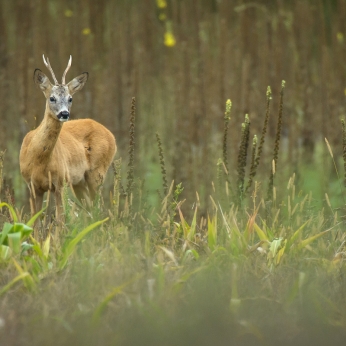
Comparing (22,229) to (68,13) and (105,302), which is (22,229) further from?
(68,13)

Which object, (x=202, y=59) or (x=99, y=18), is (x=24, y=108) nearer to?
(x=99, y=18)

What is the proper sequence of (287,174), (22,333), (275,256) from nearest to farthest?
(22,333), (275,256), (287,174)

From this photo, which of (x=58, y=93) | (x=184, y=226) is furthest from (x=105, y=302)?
(x=58, y=93)

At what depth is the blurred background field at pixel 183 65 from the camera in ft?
26.2

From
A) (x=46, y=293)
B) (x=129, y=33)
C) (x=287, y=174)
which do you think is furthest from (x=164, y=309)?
(x=129, y=33)

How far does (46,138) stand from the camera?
6.62m

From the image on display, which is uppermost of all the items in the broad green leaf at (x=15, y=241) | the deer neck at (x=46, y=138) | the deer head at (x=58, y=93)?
the deer head at (x=58, y=93)

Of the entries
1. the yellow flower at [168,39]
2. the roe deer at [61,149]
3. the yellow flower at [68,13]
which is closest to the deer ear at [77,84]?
the roe deer at [61,149]

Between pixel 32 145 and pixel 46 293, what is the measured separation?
120 inches

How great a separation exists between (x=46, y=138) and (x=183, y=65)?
1.99 metres

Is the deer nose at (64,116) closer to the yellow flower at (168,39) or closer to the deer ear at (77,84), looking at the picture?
the deer ear at (77,84)

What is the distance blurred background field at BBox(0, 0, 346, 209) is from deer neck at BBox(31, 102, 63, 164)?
4.16 ft

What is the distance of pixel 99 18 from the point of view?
8.18m

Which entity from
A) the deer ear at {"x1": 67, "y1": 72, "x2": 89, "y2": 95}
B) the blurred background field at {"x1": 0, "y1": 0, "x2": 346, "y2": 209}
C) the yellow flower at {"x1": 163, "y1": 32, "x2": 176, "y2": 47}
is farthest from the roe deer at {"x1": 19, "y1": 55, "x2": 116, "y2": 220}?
the yellow flower at {"x1": 163, "y1": 32, "x2": 176, "y2": 47}
